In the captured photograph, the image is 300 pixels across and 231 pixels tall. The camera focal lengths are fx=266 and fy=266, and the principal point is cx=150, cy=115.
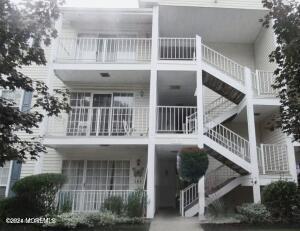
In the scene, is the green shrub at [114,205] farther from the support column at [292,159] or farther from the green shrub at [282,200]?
the support column at [292,159]

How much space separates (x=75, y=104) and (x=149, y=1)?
5.60 metres

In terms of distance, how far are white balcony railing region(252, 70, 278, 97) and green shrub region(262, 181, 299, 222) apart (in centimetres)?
382

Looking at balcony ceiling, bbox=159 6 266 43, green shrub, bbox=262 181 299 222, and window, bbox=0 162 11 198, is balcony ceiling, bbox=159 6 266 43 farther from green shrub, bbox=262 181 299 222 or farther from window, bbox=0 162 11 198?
window, bbox=0 162 11 198

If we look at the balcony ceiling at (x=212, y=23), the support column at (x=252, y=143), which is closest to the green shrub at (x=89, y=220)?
the support column at (x=252, y=143)

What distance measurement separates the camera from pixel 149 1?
11281 millimetres

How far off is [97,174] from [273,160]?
291 inches

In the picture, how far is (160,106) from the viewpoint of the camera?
10352 millimetres

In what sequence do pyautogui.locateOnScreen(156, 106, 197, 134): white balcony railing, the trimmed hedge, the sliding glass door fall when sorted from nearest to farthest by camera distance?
the trimmed hedge, pyautogui.locateOnScreen(156, 106, 197, 134): white balcony railing, the sliding glass door

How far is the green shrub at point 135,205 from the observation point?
28.6 feet

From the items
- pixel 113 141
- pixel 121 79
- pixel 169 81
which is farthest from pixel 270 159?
pixel 121 79

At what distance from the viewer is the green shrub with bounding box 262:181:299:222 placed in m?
7.94

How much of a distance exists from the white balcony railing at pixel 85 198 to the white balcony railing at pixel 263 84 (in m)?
6.34

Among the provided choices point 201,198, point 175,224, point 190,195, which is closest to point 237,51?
point 190,195

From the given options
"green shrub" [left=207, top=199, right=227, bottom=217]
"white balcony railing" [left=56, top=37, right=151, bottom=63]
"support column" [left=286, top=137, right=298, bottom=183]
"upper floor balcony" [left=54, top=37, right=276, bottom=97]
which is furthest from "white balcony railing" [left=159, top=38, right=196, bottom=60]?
"green shrub" [left=207, top=199, right=227, bottom=217]
